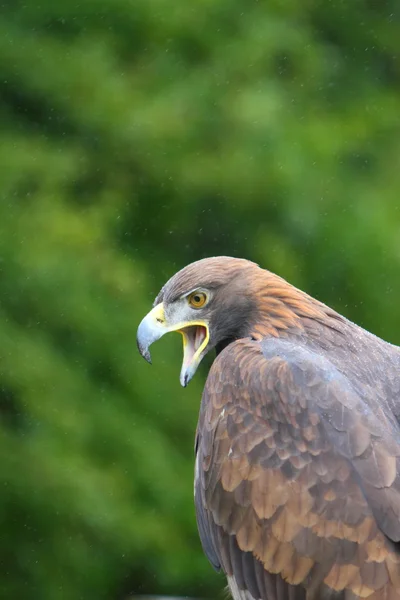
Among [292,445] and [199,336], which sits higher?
[292,445]

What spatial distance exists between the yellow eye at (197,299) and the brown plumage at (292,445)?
0.08ft

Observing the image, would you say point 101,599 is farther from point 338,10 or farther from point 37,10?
point 338,10

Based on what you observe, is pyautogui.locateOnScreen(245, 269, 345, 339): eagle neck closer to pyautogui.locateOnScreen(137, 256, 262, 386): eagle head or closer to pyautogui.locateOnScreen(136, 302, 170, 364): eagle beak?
pyautogui.locateOnScreen(137, 256, 262, 386): eagle head

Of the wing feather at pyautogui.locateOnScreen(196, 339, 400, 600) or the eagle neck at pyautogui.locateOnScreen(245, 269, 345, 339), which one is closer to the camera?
the wing feather at pyautogui.locateOnScreen(196, 339, 400, 600)

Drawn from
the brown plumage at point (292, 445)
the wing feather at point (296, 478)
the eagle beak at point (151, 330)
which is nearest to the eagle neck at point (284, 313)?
the brown plumage at point (292, 445)

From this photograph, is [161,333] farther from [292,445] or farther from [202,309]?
[292,445]

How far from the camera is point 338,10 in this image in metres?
8.93

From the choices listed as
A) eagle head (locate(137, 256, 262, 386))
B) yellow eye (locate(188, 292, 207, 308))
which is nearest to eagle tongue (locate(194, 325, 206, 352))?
eagle head (locate(137, 256, 262, 386))

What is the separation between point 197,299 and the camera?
4.54 meters

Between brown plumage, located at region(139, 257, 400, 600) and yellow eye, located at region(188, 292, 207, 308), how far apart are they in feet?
0.08

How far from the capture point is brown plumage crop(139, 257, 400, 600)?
12.9 feet

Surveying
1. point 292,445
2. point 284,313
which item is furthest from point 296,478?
point 284,313

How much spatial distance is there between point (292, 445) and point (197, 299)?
27.2 inches

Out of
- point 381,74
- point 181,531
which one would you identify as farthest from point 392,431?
point 381,74
